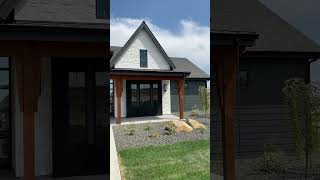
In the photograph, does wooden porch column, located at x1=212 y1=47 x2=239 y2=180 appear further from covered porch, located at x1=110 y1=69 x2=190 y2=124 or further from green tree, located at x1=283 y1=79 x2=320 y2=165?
green tree, located at x1=283 y1=79 x2=320 y2=165

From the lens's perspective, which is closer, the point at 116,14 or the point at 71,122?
the point at 116,14

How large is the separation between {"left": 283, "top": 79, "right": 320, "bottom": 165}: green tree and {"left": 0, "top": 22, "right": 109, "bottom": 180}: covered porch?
2.65m

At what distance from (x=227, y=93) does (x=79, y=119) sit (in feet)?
10.3

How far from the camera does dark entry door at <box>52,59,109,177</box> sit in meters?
7.12

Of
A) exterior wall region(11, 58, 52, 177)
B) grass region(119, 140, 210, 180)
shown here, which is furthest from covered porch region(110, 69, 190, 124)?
exterior wall region(11, 58, 52, 177)

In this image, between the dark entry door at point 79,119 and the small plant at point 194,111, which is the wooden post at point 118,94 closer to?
the small plant at point 194,111

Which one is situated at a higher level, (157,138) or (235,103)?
(235,103)

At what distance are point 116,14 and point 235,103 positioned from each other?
2012mm

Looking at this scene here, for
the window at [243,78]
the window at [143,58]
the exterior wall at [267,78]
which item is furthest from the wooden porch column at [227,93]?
the window at [143,58]

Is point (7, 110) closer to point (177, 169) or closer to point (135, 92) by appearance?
point (135, 92)

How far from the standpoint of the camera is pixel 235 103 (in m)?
5.39

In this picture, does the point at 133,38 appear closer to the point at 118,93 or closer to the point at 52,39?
the point at 118,93

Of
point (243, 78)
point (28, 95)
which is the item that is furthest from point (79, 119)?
point (243, 78)

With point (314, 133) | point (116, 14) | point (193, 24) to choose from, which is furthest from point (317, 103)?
point (116, 14)
